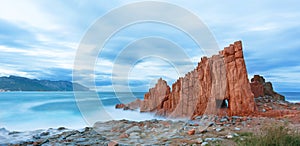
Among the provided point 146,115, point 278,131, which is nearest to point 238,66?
point 278,131

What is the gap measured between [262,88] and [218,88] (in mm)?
6071

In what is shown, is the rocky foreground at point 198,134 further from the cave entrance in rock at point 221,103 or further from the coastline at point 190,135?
the cave entrance in rock at point 221,103

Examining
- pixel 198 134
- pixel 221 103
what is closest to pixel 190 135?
pixel 198 134

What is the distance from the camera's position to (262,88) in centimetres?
1772

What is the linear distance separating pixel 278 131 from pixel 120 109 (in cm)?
2359

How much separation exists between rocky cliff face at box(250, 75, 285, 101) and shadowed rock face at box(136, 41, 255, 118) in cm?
472

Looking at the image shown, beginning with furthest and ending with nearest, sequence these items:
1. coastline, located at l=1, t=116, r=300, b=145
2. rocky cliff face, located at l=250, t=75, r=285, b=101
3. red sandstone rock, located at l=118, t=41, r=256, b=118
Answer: rocky cliff face, located at l=250, t=75, r=285, b=101 < red sandstone rock, located at l=118, t=41, r=256, b=118 < coastline, located at l=1, t=116, r=300, b=145

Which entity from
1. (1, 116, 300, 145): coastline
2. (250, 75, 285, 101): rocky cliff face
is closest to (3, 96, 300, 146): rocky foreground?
(1, 116, 300, 145): coastline

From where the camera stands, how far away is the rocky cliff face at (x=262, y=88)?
17500mm

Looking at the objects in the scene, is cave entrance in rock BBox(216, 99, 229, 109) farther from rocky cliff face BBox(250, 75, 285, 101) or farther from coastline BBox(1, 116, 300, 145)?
rocky cliff face BBox(250, 75, 285, 101)

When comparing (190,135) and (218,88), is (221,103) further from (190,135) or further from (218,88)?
(190,135)

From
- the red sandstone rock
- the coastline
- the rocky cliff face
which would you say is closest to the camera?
the coastline

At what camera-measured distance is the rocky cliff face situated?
17500 mm

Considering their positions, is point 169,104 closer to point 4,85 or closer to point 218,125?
point 218,125
